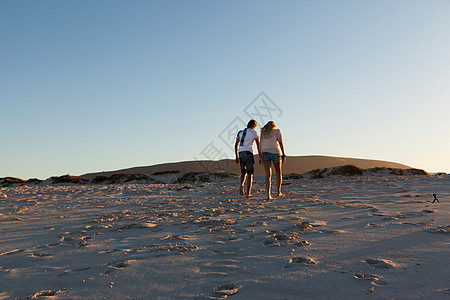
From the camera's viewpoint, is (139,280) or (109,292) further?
(139,280)

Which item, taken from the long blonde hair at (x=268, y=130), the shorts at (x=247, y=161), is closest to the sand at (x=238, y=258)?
the long blonde hair at (x=268, y=130)

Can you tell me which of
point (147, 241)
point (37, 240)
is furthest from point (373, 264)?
point (37, 240)

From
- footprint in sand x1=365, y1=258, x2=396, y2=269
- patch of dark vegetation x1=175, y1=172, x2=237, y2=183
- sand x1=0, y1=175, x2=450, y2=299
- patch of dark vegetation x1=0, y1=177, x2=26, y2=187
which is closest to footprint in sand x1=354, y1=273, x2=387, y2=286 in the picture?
sand x1=0, y1=175, x2=450, y2=299

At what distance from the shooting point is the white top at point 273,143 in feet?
22.0

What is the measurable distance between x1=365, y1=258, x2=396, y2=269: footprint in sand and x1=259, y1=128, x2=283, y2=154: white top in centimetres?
468

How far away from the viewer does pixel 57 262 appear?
8.00 ft

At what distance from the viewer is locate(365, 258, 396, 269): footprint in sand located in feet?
6.36

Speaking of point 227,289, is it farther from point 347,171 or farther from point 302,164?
point 302,164

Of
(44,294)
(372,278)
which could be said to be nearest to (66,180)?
(44,294)

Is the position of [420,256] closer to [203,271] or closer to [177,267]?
[203,271]

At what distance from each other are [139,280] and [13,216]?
4229mm

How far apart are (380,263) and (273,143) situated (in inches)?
190

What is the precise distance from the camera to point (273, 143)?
6.73 m

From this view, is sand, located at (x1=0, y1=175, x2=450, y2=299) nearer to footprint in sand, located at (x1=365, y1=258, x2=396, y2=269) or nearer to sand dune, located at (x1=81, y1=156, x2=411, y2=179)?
footprint in sand, located at (x1=365, y1=258, x2=396, y2=269)
